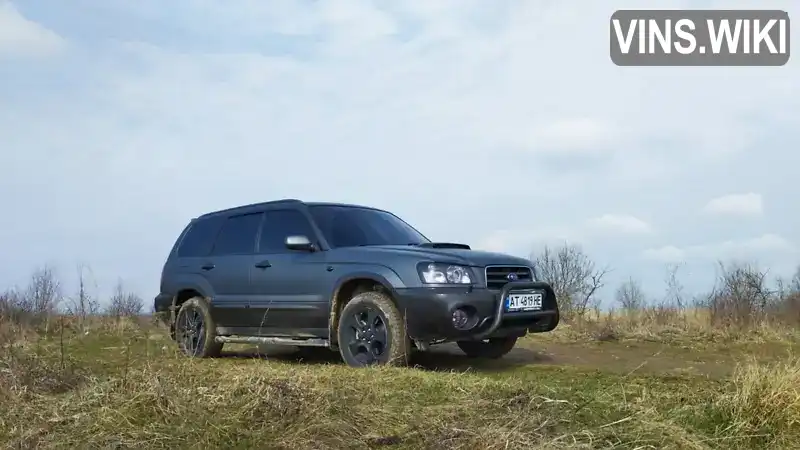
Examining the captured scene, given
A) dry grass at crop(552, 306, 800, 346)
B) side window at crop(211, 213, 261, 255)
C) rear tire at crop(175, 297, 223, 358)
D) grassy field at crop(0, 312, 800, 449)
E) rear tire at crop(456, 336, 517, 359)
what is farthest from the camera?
dry grass at crop(552, 306, 800, 346)

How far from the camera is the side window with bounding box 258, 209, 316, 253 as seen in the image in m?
7.46

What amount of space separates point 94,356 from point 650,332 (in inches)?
284

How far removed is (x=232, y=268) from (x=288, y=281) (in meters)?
1.00

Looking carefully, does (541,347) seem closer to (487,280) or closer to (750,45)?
(487,280)

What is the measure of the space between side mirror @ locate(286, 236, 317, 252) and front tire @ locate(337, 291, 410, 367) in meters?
0.74

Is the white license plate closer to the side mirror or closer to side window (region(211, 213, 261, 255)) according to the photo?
the side mirror

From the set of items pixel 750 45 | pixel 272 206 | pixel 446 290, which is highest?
pixel 750 45

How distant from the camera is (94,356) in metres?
7.62

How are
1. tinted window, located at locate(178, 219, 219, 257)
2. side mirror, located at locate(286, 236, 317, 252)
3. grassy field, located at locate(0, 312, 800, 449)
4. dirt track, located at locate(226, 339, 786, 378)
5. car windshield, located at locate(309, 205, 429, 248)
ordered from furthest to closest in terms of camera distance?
tinted window, located at locate(178, 219, 219, 257)
car windshield, located at locate(309, 205, 429, 248)
side mirror, located at locate(286, 236, 317, 252)
dirt track, located at locate(226, 339, 786, 378)
grassy field, located at locate(0, 312, 800, 449)

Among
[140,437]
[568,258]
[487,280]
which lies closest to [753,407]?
[487,280]

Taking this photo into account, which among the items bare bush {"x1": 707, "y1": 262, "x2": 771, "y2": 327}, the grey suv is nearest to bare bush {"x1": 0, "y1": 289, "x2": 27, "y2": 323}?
the grey suv

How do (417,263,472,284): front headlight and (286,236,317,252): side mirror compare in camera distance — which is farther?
(286,236,317,252): side mirror

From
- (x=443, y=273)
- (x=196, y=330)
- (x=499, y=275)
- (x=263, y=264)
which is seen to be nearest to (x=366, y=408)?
(x=443, y=273)

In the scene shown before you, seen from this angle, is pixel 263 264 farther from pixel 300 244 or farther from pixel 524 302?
pixel 524 302
